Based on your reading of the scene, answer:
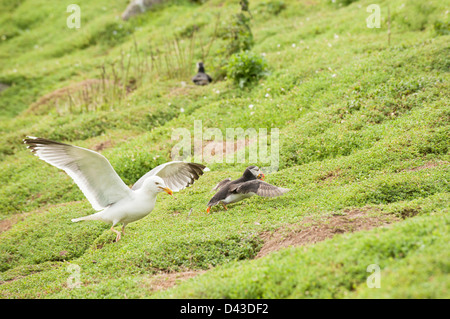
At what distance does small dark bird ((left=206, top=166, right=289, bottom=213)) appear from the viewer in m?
7.86

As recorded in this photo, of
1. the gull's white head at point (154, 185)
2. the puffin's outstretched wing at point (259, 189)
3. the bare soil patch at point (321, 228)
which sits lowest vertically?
the bare soil patch at point (321, 228)

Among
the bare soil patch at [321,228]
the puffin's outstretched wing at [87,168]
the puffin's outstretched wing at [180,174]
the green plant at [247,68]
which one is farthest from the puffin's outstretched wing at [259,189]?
the green plant at [247,68]

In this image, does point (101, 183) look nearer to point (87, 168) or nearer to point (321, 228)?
point (87, 168)

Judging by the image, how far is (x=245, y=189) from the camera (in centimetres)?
799

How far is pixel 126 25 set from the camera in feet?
82.0

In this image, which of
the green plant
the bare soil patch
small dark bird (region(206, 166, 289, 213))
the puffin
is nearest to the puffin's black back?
small dark bird (region(206, 166, 289, 213))

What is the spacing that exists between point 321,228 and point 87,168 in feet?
13.1

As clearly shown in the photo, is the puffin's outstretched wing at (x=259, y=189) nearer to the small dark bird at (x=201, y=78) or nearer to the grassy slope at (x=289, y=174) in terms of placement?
the grassy slope at (x=289, y=174)

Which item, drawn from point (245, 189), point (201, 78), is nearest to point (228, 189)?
point (245, 189)

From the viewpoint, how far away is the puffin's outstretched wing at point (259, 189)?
784cm

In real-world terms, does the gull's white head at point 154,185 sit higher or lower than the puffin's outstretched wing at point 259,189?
higher

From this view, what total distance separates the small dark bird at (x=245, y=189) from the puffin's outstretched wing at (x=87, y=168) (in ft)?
5.63

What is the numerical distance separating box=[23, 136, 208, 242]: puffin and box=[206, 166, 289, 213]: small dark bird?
3.65 ft
